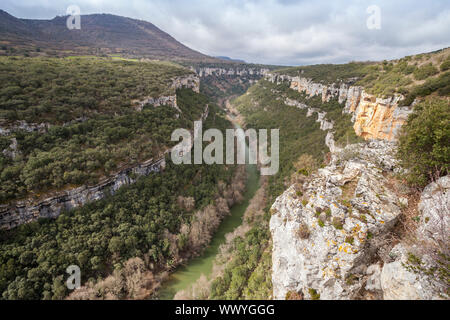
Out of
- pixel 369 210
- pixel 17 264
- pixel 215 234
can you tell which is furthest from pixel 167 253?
pixel 369 210

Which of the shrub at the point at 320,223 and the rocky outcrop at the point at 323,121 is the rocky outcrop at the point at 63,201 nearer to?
the shrub at the point at 320,223

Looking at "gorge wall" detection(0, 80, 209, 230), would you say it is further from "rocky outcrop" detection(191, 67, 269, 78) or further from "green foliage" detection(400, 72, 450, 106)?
"rocky outcrop" detection(191, 67, 269, 78)

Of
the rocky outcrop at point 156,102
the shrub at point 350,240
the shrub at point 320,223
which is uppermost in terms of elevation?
the rocky outcrop at point 156,102

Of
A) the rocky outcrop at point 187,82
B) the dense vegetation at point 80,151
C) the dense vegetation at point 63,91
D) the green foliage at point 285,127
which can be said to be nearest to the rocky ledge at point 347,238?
the green foliage at point 285,127

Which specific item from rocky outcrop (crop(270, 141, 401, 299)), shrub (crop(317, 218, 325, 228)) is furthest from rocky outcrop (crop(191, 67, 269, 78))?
shrub (crop(317, 218, 325, 228))

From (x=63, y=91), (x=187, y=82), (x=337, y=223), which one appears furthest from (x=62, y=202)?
(x=187, y=82)

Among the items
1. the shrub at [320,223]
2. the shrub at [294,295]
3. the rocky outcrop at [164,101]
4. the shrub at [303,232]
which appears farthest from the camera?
the rocky outcrop at [164,101]
